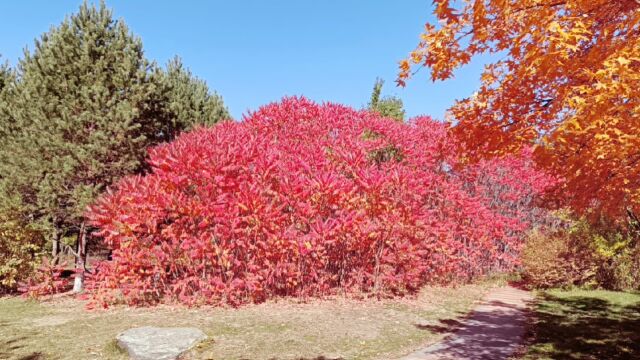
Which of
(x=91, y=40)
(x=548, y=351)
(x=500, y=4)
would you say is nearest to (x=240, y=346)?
(x=548, y=351)

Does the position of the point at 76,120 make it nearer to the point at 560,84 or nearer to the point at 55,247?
the point at 55,247

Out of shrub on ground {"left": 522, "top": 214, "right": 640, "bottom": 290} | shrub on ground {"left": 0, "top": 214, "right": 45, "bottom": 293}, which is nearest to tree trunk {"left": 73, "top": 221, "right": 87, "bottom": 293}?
shrub on ground {"left": 0, "top": 214, "right": 45, "bottom": 293}

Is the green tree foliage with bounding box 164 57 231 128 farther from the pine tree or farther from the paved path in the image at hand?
the paved path

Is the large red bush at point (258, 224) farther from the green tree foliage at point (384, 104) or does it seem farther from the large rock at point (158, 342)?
the green tree foliage at point (384, 104)

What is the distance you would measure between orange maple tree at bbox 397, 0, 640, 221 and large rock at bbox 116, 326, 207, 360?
15.2 ft

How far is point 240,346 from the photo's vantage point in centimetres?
646

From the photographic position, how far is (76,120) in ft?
37.2

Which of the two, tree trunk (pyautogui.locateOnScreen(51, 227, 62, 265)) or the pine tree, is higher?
the pine tree

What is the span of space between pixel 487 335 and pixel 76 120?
10.9 meters

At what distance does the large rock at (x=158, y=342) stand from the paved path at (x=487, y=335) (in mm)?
3125

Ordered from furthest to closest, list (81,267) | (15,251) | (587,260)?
(587,260), (81,267), (15,251)

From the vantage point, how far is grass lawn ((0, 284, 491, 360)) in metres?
6.32

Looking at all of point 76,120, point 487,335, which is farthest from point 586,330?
point 76,120

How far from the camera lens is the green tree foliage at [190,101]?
15859 millimetres
